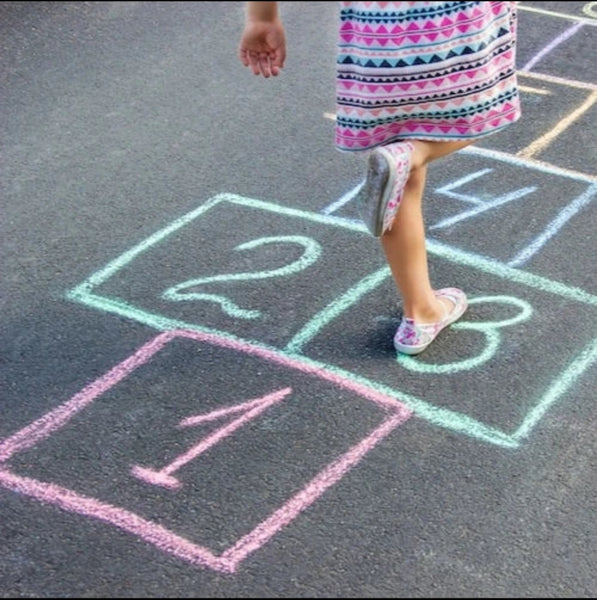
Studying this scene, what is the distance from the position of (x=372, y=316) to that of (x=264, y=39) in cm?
93

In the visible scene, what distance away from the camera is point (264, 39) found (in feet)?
10.0

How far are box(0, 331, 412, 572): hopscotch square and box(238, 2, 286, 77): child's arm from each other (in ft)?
2.69

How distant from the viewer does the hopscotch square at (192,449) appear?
2754 mm

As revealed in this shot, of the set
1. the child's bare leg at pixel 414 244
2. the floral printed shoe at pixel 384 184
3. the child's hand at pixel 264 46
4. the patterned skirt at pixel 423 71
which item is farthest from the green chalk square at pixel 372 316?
the child's hand at pixel 264 46

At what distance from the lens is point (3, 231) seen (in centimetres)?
408

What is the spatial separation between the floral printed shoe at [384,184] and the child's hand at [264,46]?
36 centimetres

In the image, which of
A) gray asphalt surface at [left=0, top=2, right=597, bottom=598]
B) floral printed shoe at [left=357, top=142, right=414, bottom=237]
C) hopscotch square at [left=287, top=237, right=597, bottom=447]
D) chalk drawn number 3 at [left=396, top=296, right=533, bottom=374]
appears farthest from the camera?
chalk drawn number 3 at [left=396, top=296, right=533, bottom=374]

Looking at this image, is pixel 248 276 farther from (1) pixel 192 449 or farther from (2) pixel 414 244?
(1) pixel 192 449

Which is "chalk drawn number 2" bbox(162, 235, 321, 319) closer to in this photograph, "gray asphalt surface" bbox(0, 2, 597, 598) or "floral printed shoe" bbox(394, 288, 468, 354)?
"gray asphalt surface" bbox(0, 2, 597, 598)

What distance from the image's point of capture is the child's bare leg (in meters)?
3.16

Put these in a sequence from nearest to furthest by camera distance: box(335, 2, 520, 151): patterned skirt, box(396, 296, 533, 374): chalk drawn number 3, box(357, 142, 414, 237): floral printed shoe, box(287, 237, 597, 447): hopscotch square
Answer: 1. box(335, 2, 520, 151): patterned skirt
2. box(357, 142, 414, 237): floral printed shoe
3. box(287, 237, 597, 447): hopscotch square
4. box(396, 296, 533, 374): chalk drawn number 3

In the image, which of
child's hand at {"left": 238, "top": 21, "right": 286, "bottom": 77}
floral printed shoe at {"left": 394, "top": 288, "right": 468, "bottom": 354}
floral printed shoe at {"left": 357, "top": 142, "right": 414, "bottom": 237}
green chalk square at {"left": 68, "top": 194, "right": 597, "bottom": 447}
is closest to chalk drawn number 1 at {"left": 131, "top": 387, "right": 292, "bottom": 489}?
green chalk square at {"left": 68, "top": 194, "right": 597, "bottom": 447}

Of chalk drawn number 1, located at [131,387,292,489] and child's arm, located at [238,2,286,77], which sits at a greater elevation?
child's arm, located at [238,2,286,77]

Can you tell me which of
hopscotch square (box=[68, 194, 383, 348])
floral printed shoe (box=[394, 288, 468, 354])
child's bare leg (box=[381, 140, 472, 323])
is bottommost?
hopscotch square (box=[68, 194, 383, 348])
